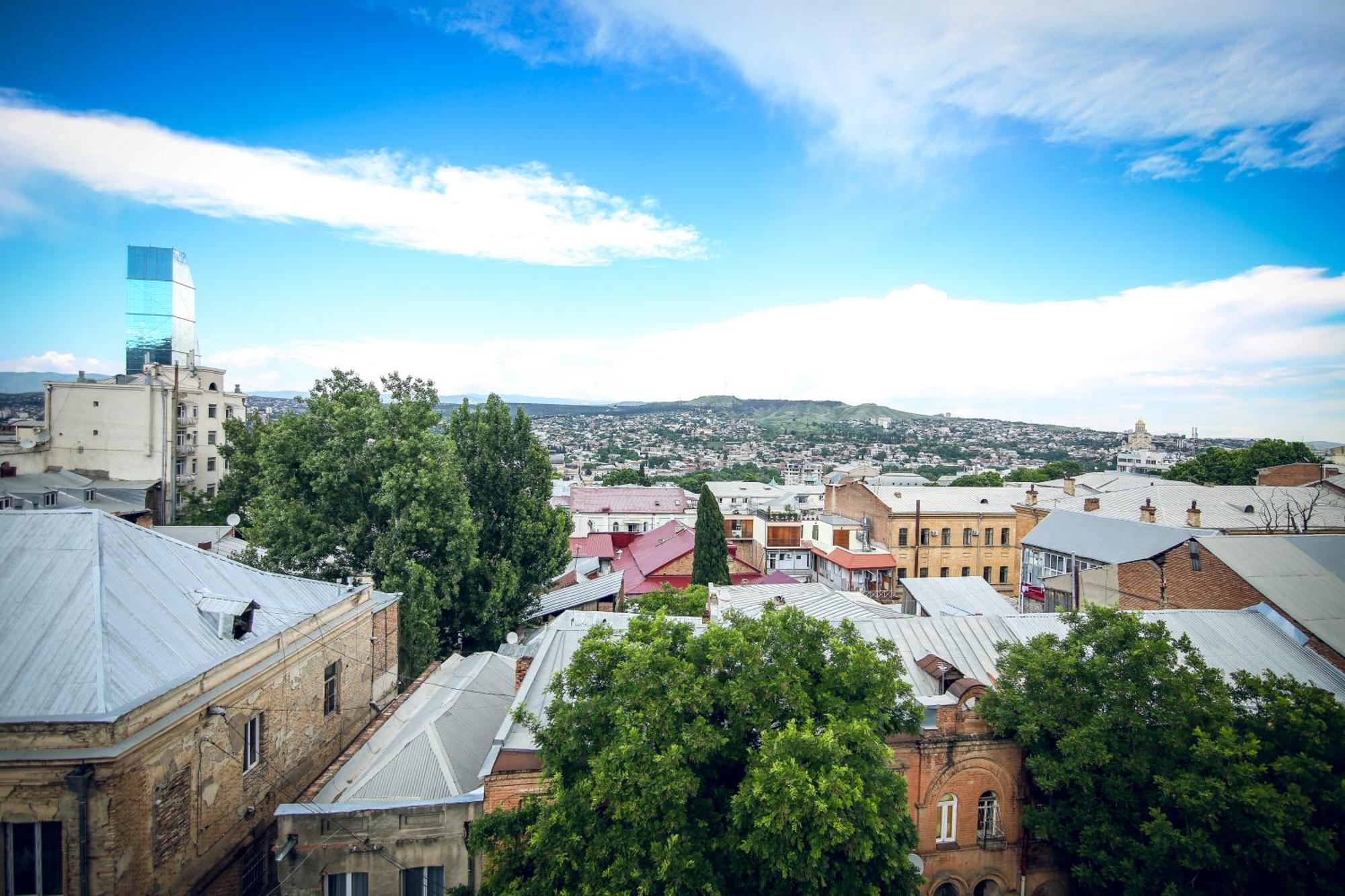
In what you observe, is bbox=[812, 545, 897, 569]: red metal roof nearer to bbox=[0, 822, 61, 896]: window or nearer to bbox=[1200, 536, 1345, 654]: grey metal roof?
bbox=[1200, 536, 1345, 654]: grey metal roof

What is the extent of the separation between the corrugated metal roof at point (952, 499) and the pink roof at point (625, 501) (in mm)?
23282

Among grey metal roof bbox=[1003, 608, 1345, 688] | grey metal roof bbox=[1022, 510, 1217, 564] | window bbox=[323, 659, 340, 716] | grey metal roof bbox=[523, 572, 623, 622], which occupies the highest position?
grey metal roof bbox=[1022, 510, 1217, 564]

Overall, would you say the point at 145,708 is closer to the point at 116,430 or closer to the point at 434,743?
the point at 434,743

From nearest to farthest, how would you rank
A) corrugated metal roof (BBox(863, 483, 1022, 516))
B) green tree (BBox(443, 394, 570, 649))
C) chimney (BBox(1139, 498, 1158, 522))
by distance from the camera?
green tree (BBox(443, 394, 570, 649)), chimney (BBox(1139, 498, 1158, 522)), corrugated metal roof (BBox(863, 483, 1022, 516))

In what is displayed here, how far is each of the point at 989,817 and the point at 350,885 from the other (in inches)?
559

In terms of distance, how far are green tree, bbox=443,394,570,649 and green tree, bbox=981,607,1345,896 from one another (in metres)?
18.7

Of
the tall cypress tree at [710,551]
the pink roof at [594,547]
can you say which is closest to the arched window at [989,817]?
the tall cypress tree at [710,551]

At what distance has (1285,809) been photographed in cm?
1121

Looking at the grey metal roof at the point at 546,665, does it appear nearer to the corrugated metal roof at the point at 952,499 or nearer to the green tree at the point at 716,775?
the green tree at the point at 716,775

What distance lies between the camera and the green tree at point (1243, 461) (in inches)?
2534

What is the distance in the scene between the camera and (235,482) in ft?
131

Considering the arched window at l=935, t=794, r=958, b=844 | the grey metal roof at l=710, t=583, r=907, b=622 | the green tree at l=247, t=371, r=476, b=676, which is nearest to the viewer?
the arched window at l=935, t=794, r=958, b=844

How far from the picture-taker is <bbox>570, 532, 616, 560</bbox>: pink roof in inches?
2016

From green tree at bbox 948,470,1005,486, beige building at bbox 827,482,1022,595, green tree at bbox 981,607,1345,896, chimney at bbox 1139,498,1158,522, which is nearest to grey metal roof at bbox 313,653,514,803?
green tree at bbox 981,607,1345,896
